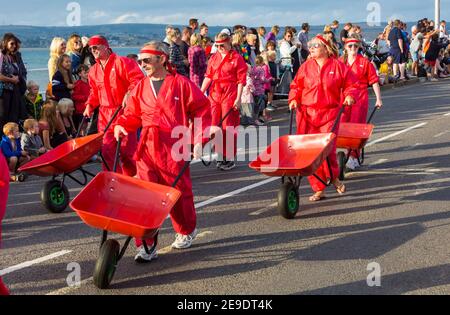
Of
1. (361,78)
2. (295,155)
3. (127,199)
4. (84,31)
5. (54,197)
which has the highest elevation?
(84,31)

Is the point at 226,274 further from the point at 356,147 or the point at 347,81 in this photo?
the point at 356,147

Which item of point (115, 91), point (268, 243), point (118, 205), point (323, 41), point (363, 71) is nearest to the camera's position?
point (118, 205)

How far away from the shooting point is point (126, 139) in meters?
A: 9.31

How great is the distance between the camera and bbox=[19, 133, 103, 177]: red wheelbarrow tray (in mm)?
8555

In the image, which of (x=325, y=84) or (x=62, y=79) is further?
(x=62, y=79)

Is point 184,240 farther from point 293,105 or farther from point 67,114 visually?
point 67,114

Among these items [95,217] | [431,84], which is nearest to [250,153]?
[95,217]

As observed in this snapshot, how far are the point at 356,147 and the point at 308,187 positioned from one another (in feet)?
2.66

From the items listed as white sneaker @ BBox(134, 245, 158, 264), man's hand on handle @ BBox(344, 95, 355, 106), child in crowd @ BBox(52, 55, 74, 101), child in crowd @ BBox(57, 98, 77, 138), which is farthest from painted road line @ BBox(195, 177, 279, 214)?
child in crowd @ BBox(52, 55, 74, 101)

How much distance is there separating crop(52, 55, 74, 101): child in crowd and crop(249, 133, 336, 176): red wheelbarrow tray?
579cm

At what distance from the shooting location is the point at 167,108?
7070 millimetres

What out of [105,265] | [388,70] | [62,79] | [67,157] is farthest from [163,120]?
[388,70]

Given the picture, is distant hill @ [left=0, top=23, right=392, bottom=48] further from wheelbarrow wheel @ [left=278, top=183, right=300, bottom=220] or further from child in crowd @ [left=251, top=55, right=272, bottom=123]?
wheelbarrow wheel @ [left=278, top=183, right=300, bottom=220]

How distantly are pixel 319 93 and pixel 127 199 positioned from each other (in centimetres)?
358
